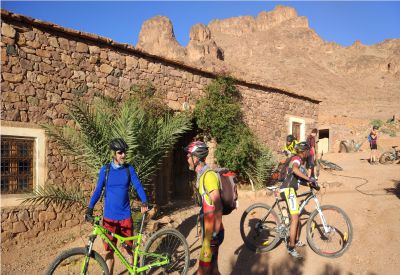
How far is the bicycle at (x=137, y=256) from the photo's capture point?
3160 millimetres

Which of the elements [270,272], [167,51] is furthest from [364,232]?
[167,51]

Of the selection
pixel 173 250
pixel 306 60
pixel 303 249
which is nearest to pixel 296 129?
pixel 303 249

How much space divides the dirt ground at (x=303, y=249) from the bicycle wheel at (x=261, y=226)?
0.13 meters

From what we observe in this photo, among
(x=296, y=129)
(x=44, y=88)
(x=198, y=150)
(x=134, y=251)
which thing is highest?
(x=44, y=88)

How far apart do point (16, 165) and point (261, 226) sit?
4495 mm

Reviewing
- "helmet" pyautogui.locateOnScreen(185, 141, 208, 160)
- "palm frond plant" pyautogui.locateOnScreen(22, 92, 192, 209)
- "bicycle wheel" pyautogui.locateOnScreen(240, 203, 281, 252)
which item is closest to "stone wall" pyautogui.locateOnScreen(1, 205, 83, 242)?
"palm frond plant" pyautogui.locateOnScreen(22, 92, 192, 209)

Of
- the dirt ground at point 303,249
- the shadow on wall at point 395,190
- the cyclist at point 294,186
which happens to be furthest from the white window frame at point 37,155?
the shadow on wall at point 395,190

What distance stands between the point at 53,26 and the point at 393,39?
80.8m

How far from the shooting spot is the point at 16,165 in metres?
5.98

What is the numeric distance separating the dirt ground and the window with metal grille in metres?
1.00

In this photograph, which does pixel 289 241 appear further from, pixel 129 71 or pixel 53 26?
pixel 53 26

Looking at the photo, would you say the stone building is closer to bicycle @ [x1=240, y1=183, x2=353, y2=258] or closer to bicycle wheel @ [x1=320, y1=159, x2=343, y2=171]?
bicycle @ [x1=240, y1=183, x2=353, y2=258]

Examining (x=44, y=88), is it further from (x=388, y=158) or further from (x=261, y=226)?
(x=388, y=158)

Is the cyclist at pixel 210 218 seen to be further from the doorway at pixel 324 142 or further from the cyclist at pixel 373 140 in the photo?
the doorway at pixel 324 142
